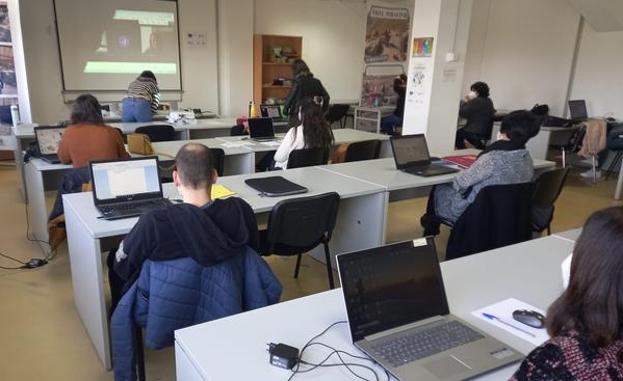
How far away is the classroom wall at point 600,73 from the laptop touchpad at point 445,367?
289 inches

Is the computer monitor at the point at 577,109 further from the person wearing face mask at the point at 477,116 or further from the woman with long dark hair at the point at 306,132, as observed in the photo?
the woman with long dark hair at the point at 306,132

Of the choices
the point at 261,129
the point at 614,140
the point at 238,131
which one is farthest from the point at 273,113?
the point at 614,140

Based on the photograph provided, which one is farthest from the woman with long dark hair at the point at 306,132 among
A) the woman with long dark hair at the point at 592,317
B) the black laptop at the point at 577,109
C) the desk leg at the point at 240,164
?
the black laptop at the point at 577,109

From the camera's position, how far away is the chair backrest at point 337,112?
28.0 ft

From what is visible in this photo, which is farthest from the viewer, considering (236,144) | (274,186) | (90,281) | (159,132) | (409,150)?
(159,132)

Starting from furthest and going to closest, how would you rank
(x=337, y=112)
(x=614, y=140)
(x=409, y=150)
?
(x=337, y=112) → (x=614, y=140) → (x=409, y=150)

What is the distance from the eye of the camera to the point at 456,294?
1648 mm

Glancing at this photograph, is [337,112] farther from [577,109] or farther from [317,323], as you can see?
[317,323]

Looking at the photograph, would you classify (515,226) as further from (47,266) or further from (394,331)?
(47,266)

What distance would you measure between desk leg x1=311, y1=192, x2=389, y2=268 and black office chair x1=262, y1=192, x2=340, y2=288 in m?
0.47

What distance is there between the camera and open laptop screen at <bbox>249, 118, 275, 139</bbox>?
4.80 metres

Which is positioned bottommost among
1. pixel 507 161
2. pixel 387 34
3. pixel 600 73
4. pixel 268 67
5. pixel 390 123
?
pixel 390 123

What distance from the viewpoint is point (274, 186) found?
280 centimetres

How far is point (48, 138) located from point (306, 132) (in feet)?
6.53
